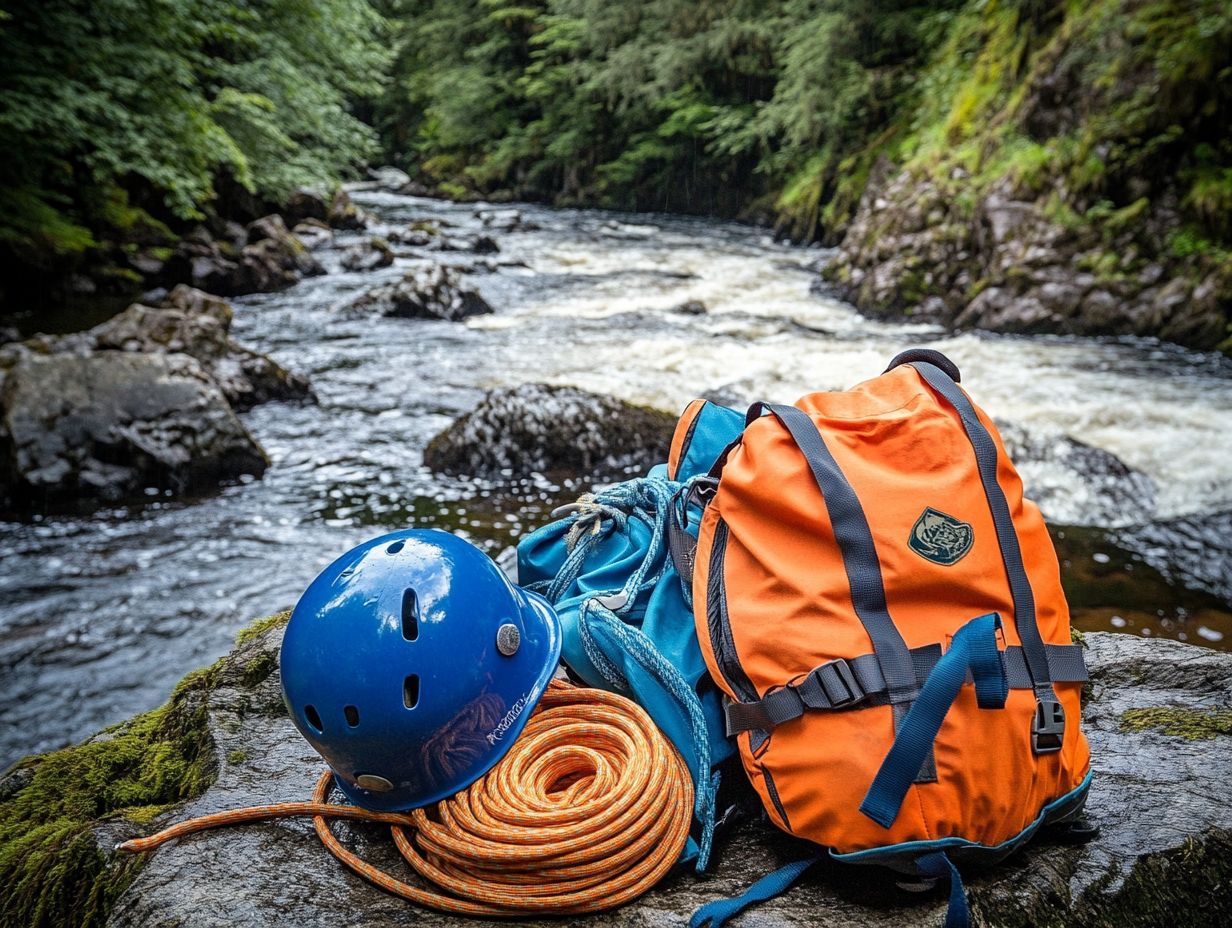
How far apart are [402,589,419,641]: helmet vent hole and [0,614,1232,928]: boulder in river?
53cm

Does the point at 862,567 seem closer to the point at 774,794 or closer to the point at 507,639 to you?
the point at 774,794

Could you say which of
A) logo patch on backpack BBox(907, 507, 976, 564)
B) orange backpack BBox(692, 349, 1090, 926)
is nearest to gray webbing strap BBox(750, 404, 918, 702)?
orange backpack BBox(692, 349, 1090, 926)

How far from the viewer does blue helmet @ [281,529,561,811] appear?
1730 mm

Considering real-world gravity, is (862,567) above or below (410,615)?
above

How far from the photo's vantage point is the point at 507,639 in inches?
75.7

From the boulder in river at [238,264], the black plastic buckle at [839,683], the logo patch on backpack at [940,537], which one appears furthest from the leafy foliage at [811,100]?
the boulder in river at [238,264]

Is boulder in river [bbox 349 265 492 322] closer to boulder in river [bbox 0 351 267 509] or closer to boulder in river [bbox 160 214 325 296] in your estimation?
boulder in river [bbox 160 214 325 296]

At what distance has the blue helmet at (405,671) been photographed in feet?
5.68

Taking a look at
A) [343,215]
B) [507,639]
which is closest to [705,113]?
[343,215]

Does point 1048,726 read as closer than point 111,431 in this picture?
Yes

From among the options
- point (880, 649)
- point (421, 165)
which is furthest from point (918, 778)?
point (421, 165)

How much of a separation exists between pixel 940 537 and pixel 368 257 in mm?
15455

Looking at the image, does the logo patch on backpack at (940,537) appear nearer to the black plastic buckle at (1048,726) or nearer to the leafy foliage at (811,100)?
the black plastic buckle at (1048,726)

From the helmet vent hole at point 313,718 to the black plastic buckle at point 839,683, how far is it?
1099 mm
